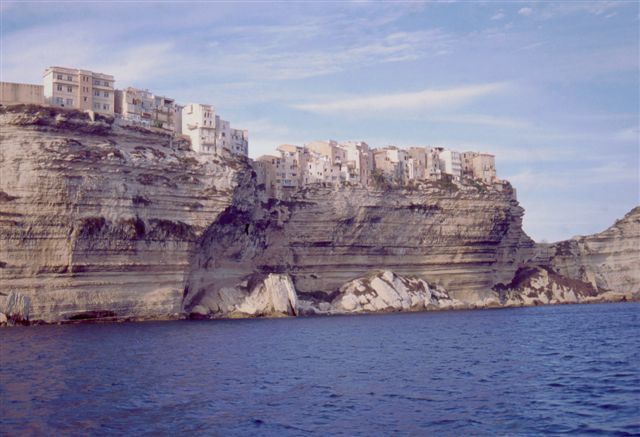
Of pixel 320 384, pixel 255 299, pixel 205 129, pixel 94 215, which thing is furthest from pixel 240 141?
pixel 320 384

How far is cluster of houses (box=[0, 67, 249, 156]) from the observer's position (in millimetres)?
61844

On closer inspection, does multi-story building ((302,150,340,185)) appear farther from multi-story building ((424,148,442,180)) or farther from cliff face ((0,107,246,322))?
cliff face ((0,107,246,322))

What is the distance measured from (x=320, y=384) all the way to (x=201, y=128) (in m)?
50.6

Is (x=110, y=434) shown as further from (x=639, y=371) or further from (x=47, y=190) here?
(x=47, y=190)

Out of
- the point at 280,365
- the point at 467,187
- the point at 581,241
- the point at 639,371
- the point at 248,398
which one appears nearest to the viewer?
the point at 248,398

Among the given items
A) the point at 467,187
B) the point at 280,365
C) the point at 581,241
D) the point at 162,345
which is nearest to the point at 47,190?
the point at 162,345

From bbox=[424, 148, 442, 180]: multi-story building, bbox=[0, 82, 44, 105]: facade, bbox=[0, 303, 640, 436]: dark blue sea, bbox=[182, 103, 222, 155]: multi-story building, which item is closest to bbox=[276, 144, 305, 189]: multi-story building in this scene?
bbox=[182, 103, 222, 155]: multi-story building

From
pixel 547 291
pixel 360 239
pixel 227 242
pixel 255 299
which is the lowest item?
pixel 547 291

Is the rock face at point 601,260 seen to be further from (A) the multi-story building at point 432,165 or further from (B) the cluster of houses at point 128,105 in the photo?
(B) the cluster of houses at point 128,105

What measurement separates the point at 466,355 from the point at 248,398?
14968 mm

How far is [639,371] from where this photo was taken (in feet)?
88.3

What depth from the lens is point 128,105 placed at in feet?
228

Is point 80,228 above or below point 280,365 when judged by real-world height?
above

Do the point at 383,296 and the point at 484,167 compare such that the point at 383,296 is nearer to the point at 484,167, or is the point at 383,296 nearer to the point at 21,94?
the point at 484,167
